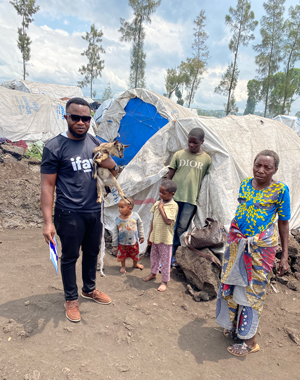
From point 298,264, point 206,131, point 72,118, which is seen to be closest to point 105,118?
point 206,131

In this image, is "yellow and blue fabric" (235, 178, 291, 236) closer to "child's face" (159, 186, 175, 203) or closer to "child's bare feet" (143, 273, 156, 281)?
"child's face" (159, 186, 175, 203)

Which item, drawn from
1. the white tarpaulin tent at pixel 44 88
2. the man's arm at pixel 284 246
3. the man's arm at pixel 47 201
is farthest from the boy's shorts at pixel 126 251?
the white tarpaulin tent at pixel 44 88

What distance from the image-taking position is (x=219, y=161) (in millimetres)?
3734

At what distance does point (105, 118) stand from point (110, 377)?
566cm

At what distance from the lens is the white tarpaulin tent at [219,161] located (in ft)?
12.0

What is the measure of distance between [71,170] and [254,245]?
1.61 metres

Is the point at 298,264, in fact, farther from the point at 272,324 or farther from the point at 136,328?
the point at 136,328

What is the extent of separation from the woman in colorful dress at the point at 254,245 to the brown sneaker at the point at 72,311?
133 cm

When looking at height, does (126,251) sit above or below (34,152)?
below

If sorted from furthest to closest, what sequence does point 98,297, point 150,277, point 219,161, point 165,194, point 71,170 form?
point 219,161 < point 150,277 < point 165,194 < point 98,297 < point 71,170

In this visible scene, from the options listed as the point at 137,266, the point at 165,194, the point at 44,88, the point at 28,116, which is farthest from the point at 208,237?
the point at 44,88

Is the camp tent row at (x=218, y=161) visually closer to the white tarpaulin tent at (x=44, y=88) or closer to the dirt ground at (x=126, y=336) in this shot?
the dirt ground at (x=126, y=336)

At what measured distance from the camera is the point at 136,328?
2.36 m

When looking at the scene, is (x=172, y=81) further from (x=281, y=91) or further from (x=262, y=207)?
(x=262, y=207)
